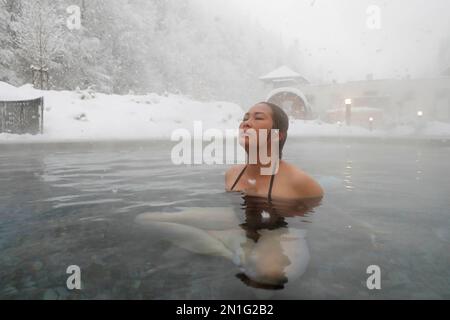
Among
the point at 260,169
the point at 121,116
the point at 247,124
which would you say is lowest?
the point at 260,169

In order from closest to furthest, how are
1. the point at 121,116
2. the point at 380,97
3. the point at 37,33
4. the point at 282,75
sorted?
the point at 121,116 < the point at 37,33 < the point at 282,75 < the point at 380,97

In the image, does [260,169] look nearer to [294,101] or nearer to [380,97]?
[294,101]

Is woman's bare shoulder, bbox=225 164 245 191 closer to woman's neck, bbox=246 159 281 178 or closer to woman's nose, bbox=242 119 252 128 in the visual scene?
woman's neck, bbox=246 159 281 178

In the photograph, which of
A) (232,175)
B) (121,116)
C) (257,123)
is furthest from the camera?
(121,116)

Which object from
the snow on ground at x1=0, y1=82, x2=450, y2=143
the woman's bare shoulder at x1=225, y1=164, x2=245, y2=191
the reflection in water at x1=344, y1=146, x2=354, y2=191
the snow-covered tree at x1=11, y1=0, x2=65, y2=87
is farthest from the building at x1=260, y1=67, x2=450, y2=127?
the woman's bare shoulder at x1=225, y1=164, x2=245, y2=191

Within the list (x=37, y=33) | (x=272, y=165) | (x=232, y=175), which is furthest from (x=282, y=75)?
(x=272, y=165)

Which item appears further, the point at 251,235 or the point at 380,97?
the point at 380,97

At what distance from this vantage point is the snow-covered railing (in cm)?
1328

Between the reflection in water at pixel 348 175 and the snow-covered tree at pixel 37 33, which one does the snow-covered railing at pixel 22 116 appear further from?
the snow-covered tree at pixel 37 33

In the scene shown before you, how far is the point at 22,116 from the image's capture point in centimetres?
1330

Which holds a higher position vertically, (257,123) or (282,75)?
(282,75)

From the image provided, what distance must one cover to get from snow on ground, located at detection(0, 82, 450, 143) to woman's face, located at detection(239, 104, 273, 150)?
10.2m

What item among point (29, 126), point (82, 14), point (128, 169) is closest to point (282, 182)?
point (128, 169)

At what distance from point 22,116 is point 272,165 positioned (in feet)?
41.9
